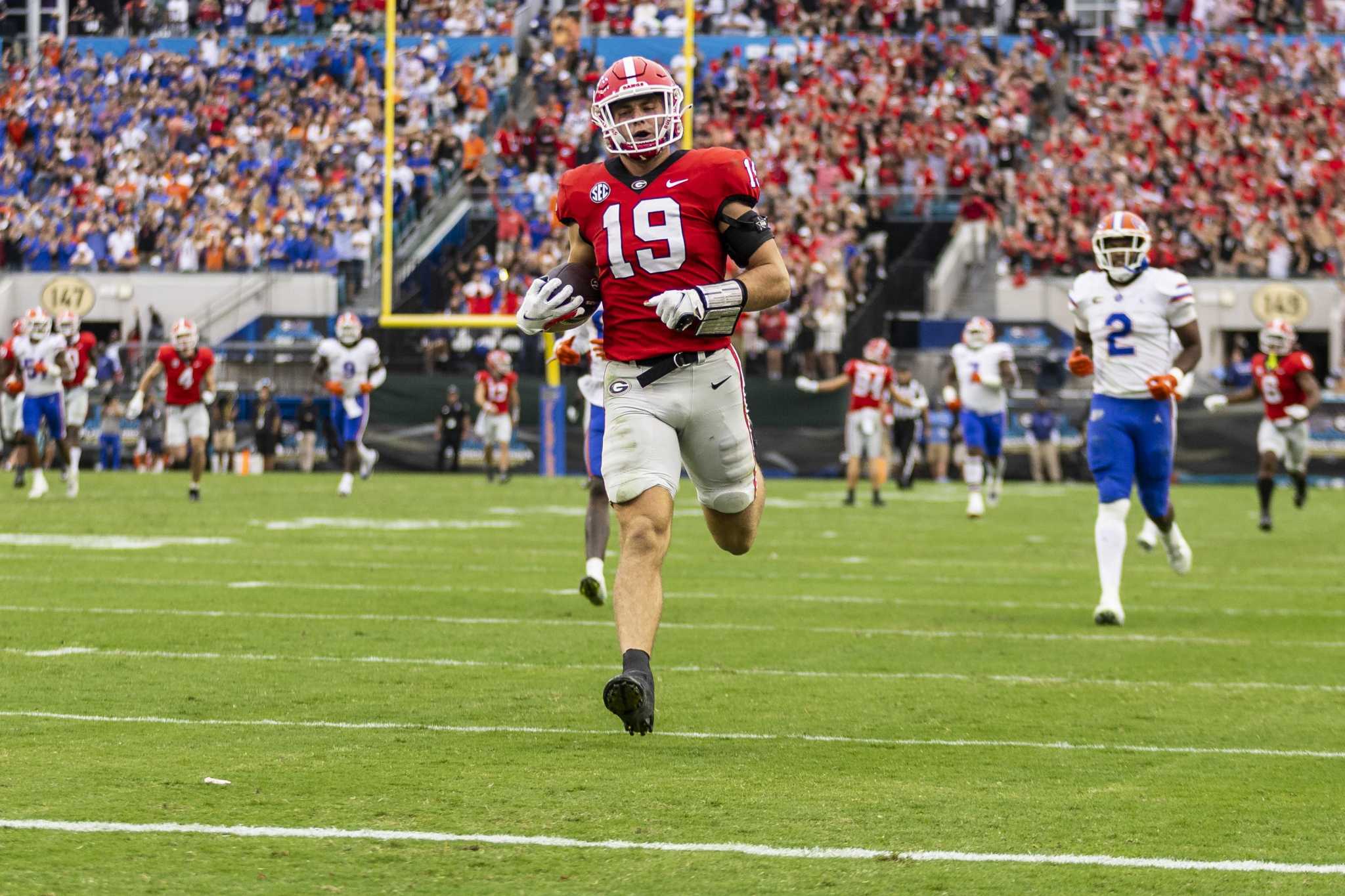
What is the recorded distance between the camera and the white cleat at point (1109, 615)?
900cm

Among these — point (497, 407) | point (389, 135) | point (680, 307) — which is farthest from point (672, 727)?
point (497, 407)

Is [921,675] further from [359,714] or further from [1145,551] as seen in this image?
[1145,551]

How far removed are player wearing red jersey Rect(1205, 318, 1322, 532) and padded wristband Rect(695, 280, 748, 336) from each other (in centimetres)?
1192

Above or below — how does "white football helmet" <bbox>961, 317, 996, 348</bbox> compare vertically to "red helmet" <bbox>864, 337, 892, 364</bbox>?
above

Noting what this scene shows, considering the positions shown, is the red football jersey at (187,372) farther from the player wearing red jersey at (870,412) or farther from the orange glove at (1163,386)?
the orange glove at (1163,386)

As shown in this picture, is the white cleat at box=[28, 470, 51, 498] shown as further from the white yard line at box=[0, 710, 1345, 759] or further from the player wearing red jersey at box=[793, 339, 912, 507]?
the white yard line at box=[0, 710, 1345, 759]

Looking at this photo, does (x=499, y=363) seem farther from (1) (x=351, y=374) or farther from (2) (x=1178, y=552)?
(2) (x=1178, y=552)

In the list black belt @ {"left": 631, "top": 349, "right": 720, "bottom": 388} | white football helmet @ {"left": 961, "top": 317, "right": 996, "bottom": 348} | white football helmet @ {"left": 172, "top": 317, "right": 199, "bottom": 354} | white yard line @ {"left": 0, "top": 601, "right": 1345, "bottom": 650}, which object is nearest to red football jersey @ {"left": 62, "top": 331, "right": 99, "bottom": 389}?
white football helmet @ {"left": 172, "top": 317, "right": 199, "bottom": 354}

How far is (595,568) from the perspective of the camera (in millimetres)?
9469

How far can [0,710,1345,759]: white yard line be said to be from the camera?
547 centimetres

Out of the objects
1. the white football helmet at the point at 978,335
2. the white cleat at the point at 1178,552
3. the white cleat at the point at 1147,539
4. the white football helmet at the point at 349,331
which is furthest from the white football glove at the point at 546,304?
the white football helmet at the point at 349,331

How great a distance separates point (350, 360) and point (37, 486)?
12.8 feet

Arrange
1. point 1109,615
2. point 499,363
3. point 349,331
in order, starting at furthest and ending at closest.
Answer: point 499,363 < point 349,331 < point 1109,615

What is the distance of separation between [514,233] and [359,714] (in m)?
22.3
